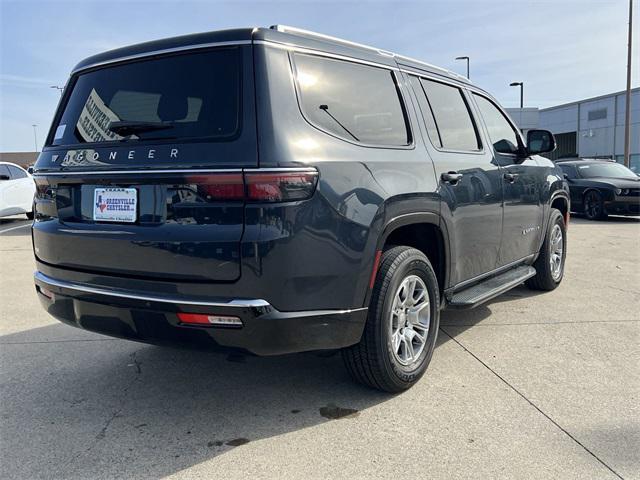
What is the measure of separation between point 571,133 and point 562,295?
42.6 meters

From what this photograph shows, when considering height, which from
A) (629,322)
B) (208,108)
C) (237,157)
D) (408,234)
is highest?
(208,108)

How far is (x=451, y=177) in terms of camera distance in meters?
3.67

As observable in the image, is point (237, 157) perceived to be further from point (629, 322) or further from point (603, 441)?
point (629, 322)

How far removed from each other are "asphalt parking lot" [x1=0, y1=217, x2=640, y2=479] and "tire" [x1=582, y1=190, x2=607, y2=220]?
9579 mm

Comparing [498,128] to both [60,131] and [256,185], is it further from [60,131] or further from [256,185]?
[60,131]

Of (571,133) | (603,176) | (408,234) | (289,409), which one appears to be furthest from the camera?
(571,133)

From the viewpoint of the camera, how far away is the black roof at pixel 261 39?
8.84 ft

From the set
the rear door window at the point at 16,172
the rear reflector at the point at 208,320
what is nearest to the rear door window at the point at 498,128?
the rear reflector at the point at 208,320

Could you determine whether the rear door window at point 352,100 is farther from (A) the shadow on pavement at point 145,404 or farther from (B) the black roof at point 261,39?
(A) the shadow on pavement at point 145,404

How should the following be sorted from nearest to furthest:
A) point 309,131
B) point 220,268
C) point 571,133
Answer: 1. point 220,268
2. point 309,131
3. point 571,133

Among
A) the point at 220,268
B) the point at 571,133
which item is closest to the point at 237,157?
the point at 220,268

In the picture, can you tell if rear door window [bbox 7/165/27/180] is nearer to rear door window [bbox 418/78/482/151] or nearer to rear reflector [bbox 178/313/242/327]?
rear door window [bbox 418/78/482/151]

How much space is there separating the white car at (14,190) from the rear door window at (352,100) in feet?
40.6

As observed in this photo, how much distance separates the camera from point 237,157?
2533 millimetres
